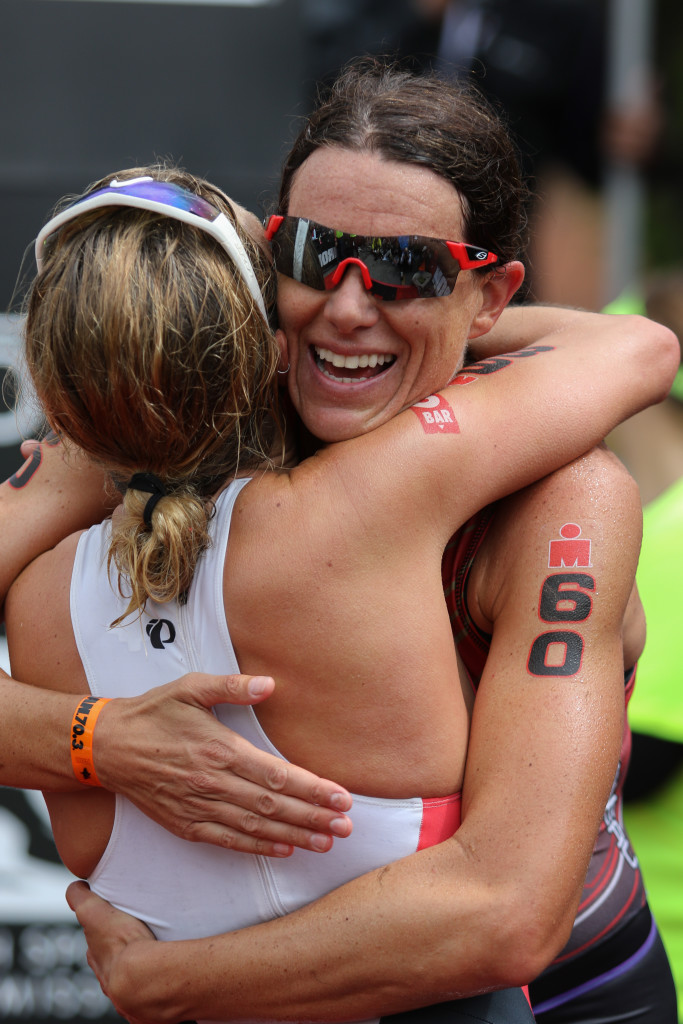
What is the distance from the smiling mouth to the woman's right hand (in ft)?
1.85

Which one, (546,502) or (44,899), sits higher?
(546,502)

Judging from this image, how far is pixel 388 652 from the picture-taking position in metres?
1.51

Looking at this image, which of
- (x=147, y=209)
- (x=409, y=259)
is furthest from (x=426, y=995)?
(x=147, y=209)

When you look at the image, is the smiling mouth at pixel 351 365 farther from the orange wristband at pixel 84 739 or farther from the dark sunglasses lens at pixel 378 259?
the orange wristband at pixel 84 739

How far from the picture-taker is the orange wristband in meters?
1.64

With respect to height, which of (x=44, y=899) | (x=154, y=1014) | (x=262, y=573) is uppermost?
(x=262, y=573)

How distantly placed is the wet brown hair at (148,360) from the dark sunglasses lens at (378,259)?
137 mm

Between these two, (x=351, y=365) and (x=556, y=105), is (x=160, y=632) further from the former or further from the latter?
(x=556, y=105)

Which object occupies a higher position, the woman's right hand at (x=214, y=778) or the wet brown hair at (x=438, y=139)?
the wet brown hair at (x=438, y=139)

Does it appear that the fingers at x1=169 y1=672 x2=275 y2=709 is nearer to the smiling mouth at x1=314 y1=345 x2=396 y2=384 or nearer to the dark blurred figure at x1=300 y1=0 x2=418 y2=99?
the smiling mouth at x1=314 y1=345 x2=396 y2=384

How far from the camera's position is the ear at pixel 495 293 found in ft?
6.09

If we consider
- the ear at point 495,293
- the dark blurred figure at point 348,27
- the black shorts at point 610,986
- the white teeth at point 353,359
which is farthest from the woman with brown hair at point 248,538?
the dark blurred figure at point 348,27

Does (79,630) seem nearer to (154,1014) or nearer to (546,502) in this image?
(154,1014)

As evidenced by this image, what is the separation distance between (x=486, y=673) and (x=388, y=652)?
0.70 feet
